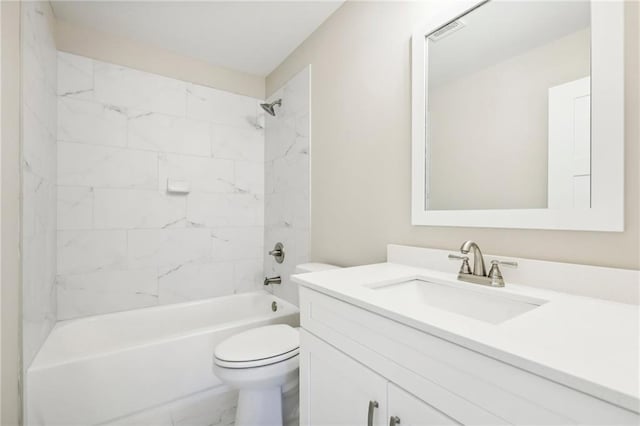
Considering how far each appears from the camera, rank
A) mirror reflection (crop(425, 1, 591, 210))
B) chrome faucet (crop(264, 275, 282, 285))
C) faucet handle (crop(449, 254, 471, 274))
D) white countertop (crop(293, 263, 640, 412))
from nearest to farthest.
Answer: white countertop (crop(293, 263, 640, 412)), mirror reflection (crop(425, 1, 591, 210)), faucet handle (crop(449, 254, 471, 274)), chrome faucet (crop(264, 275, 282, 285))

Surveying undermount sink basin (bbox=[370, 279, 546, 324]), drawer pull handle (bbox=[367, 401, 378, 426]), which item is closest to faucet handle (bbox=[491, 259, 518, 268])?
undermount sink basin (bbox=[370, 279, 546, 324])

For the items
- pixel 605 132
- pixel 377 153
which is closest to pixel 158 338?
pixel 377 153

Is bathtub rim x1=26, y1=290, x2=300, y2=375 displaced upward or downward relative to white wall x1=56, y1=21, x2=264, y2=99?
downward

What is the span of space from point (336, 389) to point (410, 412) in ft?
0.93

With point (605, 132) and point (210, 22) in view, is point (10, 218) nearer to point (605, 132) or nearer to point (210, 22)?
point (210, 22)

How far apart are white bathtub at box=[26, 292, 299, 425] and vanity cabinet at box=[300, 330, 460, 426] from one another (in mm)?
838

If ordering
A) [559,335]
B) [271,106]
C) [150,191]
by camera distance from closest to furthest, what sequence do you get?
[559,335] < [150,191] < [271,106]

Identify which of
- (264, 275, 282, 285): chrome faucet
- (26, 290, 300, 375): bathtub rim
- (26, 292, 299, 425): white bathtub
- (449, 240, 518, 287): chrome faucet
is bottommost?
(26, 292, 299, 425): white bathtub

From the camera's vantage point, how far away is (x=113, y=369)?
4.68ft

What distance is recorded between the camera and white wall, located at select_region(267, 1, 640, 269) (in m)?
0.79

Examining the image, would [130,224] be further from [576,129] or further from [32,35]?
[576,129]

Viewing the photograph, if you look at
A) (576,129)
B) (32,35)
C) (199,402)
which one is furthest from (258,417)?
(32,35)

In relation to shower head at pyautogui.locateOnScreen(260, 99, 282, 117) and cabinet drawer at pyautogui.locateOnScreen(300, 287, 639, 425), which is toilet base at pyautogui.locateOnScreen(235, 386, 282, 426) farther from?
shower head at pyautogui.locateOnScreen(260, 99, 282, 117)

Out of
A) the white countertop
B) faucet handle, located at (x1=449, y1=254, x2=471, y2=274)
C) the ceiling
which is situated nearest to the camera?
the white countertop
